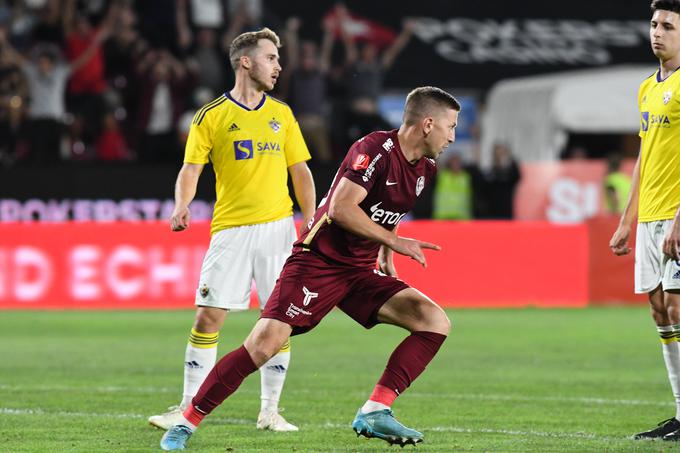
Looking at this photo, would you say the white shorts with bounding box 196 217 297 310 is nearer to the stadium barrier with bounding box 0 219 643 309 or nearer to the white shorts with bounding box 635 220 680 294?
the white shorts with bounding box 635 220 680 294

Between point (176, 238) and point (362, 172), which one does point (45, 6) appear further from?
point (362, 172)

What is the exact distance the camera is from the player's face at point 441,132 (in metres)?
7.48

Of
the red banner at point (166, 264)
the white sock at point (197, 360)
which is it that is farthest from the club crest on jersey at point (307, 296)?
the red banner at point (166, 264)

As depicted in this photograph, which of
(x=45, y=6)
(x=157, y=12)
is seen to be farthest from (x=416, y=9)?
(x=45, y=6)

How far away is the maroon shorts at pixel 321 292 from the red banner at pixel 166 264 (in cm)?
1118

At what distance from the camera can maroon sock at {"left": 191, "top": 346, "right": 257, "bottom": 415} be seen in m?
7.45

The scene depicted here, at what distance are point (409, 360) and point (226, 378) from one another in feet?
3.21

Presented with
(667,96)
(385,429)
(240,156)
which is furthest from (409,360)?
(667,96)

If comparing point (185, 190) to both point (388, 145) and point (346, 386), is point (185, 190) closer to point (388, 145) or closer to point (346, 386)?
point (388, 145)

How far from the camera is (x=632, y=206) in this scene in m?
8.48

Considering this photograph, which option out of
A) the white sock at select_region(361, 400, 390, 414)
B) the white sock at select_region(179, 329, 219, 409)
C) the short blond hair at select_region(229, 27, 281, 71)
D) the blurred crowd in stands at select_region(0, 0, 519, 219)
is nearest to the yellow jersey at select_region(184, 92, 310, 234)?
the short blond hair at select_region(229, 27, 281, 71)

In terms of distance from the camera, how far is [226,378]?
745 centimetres

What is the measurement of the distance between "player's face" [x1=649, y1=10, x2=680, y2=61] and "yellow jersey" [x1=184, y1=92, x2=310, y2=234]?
2399 millimetres

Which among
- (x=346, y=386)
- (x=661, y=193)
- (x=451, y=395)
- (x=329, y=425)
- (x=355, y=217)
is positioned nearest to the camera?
(x=355, y=217)
